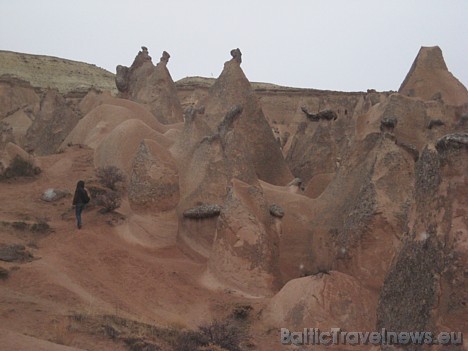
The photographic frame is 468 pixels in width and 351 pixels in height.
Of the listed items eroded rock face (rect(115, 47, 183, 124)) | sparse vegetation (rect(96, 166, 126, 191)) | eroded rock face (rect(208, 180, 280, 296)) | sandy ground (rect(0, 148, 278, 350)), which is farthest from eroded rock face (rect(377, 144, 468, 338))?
eroded rock face (rect(115, 47, 183, 124))

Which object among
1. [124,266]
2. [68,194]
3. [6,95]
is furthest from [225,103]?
[6,95]

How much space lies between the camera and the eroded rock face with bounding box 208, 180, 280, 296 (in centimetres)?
996

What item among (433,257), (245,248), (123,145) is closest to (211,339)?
(433,257)

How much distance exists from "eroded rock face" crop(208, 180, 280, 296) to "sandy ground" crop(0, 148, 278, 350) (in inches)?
12.3

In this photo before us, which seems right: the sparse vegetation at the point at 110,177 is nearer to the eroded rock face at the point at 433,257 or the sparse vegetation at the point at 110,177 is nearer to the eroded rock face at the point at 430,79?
the eroded rock face at the point at 433,257

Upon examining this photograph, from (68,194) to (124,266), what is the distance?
154 inches

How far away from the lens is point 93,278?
940 centimetres

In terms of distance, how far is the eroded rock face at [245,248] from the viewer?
996 cm

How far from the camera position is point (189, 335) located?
6.92 meters

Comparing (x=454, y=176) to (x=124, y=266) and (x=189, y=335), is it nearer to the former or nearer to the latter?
(x=189, y=335)

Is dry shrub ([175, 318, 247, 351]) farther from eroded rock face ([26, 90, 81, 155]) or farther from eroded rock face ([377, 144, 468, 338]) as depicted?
eroded rock face ([26, 90, 81, 155])

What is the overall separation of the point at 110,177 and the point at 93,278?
460 centimetres

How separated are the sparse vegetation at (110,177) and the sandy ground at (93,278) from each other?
0.91 meters

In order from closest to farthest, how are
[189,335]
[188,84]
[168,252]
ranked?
[189,335], [168,252], [188,84]
